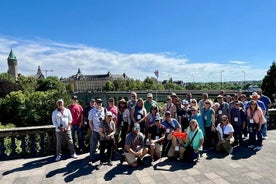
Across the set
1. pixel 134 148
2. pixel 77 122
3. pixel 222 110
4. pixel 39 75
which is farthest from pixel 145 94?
pixel 39 75

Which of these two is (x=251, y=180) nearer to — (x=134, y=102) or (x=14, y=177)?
(x=134, y=102)

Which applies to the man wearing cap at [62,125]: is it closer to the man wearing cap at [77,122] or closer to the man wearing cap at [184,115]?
the man wearing cap at [77,122]

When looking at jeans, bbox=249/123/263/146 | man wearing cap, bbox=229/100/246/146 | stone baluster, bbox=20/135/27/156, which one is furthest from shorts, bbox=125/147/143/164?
jeans, bbox=249/123/263/146

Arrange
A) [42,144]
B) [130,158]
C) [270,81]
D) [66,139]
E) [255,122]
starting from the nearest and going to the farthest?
[130,158], [66,139], [42,144], [255,122], [270,81]

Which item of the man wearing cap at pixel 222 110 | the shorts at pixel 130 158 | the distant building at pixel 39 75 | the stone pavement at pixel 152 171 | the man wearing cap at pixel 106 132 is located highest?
the distant building at pixel 39 75

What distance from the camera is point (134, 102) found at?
8.00 meters

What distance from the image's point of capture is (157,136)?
7.14m

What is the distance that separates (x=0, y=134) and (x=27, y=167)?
1461 mm

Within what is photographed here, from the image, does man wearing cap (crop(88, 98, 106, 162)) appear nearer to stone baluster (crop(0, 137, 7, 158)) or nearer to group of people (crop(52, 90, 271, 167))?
group of people (crop(52, 90, 271, 167))

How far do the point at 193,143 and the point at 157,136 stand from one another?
1.00 meters

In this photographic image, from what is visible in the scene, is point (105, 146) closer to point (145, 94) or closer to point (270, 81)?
point (270, 81)

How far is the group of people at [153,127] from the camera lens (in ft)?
22.3

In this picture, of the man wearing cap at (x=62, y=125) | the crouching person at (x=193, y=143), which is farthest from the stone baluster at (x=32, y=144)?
the crouching person at (x=193, y=143)

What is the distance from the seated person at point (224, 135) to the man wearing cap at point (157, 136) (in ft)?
6.08
